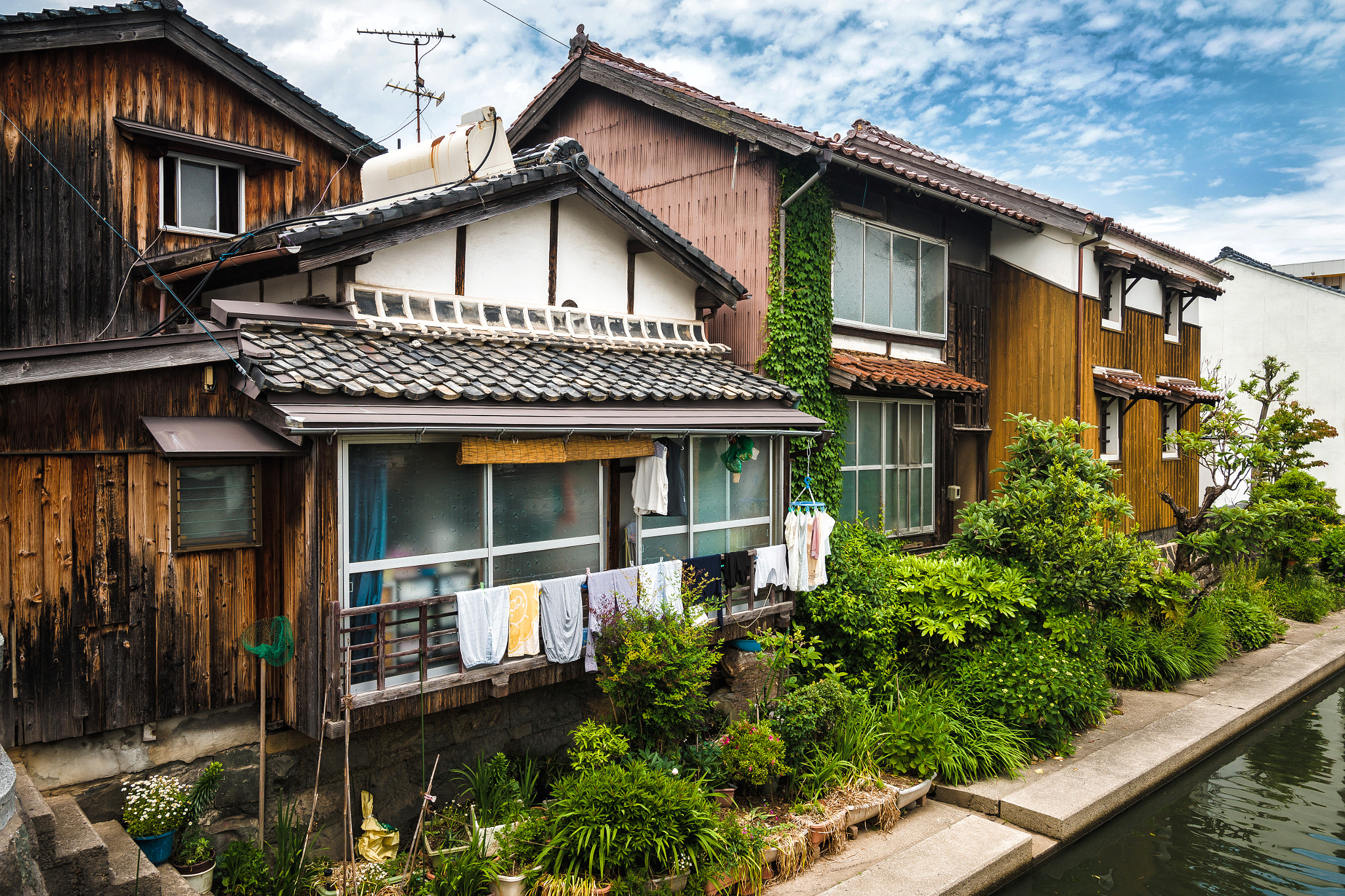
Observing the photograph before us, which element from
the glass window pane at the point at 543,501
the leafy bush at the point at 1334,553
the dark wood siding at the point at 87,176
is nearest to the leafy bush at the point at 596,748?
the glass window pane at the point at 543,501

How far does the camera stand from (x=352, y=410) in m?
6.81

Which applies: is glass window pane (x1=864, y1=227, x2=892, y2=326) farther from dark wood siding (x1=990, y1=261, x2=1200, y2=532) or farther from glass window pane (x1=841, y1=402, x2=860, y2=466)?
dark wood siding (x1=990, y1=261, x2=1200, y2=532)

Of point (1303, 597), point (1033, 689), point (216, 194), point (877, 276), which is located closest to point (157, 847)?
point (216, 194)

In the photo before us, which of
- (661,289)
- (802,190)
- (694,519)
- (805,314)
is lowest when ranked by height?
(694,519)

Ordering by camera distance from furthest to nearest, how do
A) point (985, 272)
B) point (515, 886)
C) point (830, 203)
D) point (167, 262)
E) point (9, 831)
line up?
point (985, 272) < point (830, 203) < point (167, 262) < point (515, 886) < point (9, 831)

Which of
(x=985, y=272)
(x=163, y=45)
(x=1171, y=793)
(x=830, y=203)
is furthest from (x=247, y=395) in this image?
(x=985, y=272)

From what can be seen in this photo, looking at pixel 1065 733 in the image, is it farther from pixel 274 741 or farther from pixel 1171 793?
pixel 274 741

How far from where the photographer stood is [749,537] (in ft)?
35.9

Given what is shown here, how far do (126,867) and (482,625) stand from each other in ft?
10.4

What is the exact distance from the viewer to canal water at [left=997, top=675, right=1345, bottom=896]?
8227 mm

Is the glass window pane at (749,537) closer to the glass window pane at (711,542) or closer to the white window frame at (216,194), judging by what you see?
the glass window pane at (711,542)

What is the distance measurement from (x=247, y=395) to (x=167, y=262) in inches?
166

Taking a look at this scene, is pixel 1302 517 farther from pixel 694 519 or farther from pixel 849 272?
pixel 694 519

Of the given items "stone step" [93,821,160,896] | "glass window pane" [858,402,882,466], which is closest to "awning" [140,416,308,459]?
"stone step" [93,821,160,896]
